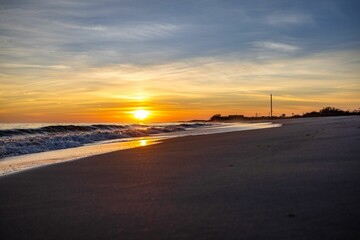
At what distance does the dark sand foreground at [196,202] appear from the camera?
2.68m

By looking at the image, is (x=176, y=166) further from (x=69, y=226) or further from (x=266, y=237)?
(x=266, y=237)

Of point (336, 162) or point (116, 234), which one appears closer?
point (116, 234)

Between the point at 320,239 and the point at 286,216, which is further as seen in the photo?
the point at 286,216

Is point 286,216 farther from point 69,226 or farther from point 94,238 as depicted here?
point 69,226

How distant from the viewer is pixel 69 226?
9.87 feet

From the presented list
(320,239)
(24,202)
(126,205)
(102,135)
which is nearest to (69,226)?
→ (126,205)

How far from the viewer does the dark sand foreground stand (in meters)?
2.68

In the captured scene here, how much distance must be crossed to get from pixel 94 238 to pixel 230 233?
1049 mm

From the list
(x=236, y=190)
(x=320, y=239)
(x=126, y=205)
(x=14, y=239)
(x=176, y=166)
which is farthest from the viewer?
(x=176, y=166)

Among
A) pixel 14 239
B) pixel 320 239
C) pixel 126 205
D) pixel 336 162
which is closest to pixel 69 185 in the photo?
pixel 126 205

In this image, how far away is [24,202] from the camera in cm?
402

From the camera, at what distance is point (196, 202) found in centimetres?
346

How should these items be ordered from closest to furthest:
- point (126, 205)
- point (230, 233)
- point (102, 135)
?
point (230, 233) < point (126, 205) < point (102, 135)

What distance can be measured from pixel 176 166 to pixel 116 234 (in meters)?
3.31
